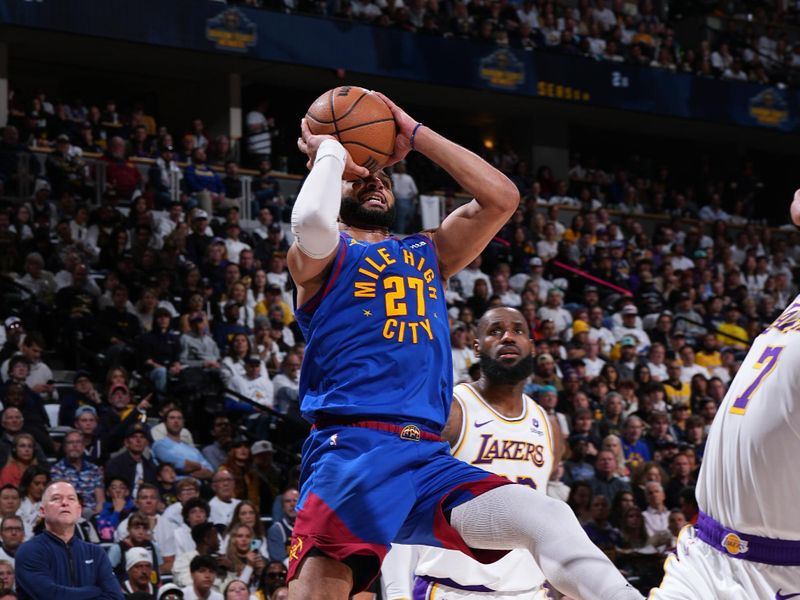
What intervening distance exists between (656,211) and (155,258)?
11401 millimetres

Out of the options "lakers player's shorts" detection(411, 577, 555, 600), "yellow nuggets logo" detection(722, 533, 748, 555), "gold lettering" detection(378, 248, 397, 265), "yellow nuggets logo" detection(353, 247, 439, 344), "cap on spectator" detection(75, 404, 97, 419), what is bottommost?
"cap on spectator" detection(75, 404, 97, 419)

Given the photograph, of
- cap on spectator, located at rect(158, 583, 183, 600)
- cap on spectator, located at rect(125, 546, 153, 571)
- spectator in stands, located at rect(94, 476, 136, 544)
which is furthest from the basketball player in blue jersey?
spectator in stands, located at rect(94, 476, 136, 544)

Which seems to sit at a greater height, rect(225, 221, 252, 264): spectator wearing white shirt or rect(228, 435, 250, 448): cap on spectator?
rect(225, 221, 252, 264): spectator wearing white shirt

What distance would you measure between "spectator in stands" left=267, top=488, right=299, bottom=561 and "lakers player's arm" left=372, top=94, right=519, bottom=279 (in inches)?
213

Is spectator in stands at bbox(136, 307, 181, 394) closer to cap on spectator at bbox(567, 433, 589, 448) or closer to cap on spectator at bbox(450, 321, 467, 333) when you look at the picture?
cap on spectator at bbox(450, 321, 467, 333)

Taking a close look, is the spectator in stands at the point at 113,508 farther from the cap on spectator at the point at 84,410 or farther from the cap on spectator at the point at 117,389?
the cap on spectator at the point at 117,389

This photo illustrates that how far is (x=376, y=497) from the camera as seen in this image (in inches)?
157

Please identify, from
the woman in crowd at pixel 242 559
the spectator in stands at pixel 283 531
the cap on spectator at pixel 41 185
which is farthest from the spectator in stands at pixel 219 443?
the cap on spectator at pixel 41 185

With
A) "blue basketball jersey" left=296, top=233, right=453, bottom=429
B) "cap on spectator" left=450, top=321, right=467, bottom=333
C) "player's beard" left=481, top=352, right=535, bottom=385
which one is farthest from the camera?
"cap on spectator" left=450, top=321, right=467, bottom=333

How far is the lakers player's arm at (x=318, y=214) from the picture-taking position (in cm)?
406

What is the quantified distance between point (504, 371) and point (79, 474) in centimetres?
467

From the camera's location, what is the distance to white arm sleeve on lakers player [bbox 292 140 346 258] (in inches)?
159

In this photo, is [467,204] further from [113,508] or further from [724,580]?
[113,508]

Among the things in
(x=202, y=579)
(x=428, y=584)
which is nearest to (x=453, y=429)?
(x=428, y=584)
